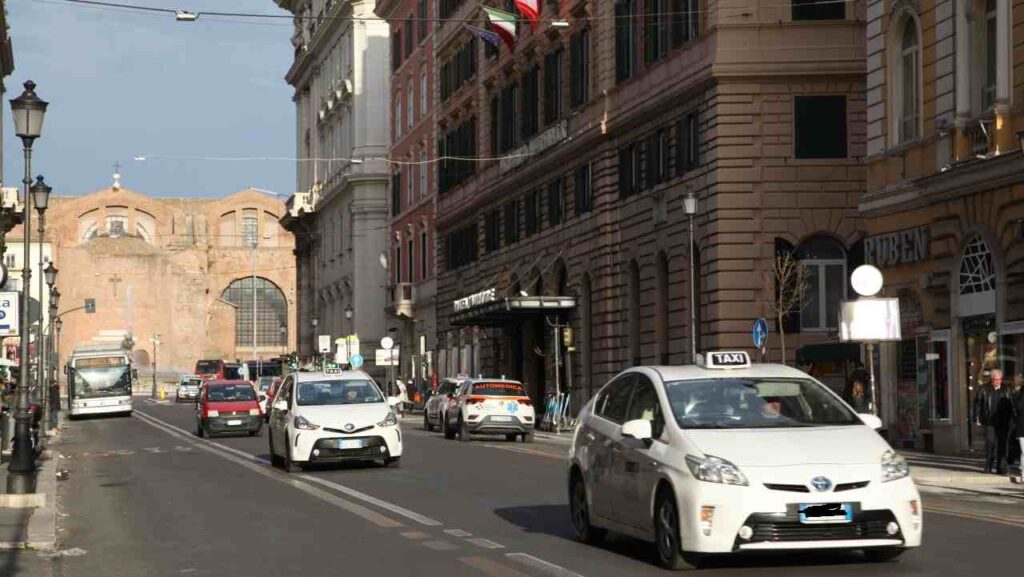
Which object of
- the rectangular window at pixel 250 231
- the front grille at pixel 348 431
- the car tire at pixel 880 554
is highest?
the rectangular window at pixel 250 231

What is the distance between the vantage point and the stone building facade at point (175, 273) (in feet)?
497

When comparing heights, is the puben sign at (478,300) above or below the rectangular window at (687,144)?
below

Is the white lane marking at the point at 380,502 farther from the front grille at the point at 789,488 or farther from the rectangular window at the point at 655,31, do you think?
the rectangular window at the point at 655,31

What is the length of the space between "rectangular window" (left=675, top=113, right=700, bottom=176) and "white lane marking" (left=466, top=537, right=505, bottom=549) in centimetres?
2982

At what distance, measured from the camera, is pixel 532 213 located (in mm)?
62656

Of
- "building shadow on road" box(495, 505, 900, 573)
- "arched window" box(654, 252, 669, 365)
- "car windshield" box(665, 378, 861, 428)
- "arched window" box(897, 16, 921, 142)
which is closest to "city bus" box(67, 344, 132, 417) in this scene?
"arched window" box(654, 252, 669, 365)

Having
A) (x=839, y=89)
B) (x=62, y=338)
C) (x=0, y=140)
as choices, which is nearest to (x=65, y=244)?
(x=62, y=338)

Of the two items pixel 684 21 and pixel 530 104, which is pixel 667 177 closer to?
pixel 684 21

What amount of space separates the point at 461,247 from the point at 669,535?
61753mm

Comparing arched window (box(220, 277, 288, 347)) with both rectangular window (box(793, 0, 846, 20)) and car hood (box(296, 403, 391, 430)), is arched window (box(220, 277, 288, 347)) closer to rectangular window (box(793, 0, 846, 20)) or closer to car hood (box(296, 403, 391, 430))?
rectangular window (box(793, 0, 846, 20))

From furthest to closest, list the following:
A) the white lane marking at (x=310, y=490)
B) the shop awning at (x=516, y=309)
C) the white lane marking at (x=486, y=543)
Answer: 1. the shop awning at (x=516, y=309)
2. the white lane marking at (x=310, y=490)
3. the white lane marking at (x=486, y=543)

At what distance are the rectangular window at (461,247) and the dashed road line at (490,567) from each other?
5737 cm

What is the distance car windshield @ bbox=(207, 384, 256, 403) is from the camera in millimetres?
50406

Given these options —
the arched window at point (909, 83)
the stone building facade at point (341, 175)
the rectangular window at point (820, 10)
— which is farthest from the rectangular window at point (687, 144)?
the stone building facade at point (341, 175)
